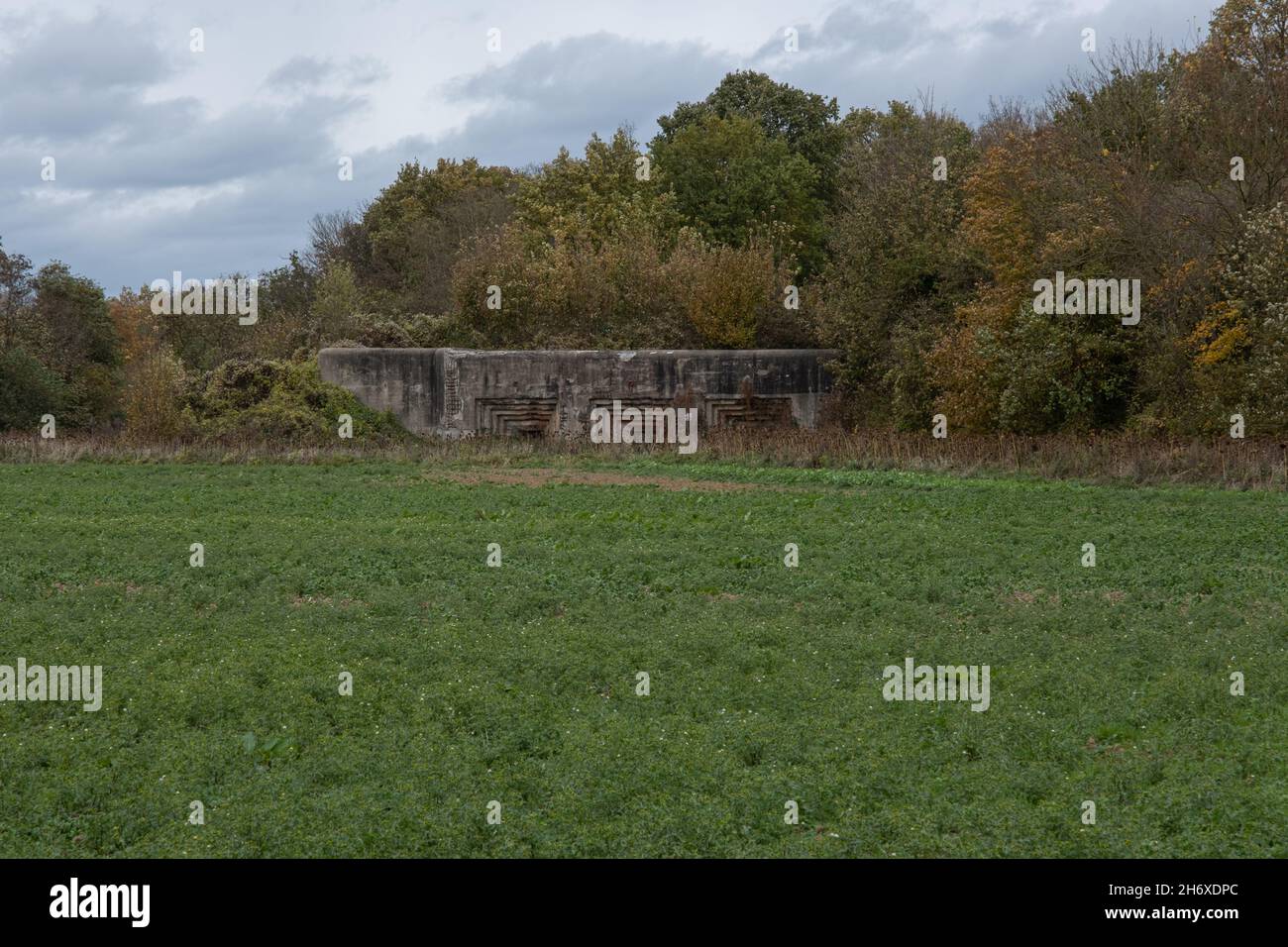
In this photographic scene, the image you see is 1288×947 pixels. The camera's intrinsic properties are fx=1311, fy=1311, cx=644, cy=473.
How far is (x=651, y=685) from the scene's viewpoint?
36.7 ft

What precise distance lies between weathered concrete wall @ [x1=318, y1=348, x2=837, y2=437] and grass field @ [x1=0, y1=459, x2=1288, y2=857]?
65.1 ft

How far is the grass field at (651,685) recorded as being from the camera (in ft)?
26.2

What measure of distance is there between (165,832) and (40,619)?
682 centimetres

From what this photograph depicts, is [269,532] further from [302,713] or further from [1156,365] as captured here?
[1156,365]

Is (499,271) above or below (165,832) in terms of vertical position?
above

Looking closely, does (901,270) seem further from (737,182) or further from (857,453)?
(737,182)

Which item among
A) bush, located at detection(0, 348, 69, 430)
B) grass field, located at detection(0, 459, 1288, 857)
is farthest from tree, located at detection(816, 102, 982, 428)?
bush, located at detection(0, 348, 69, 430)

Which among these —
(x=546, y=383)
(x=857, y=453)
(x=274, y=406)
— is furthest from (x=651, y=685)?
(x=546, y=383)

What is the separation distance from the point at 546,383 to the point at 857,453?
12.5m

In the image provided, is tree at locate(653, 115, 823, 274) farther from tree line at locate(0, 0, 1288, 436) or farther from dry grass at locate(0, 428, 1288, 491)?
dry grass at locate(0, 428, 1288, 491)
